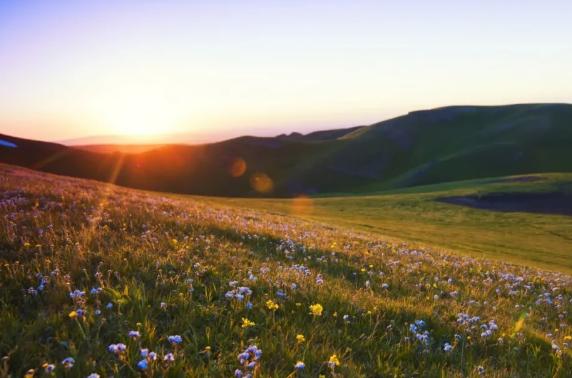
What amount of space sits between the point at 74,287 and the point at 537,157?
603 feet

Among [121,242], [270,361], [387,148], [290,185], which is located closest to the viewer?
[270,361]

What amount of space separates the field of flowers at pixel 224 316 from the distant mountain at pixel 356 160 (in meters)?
126

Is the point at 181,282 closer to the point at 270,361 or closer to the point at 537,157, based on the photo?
the point at 270,361

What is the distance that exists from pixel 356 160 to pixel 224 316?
17941cm

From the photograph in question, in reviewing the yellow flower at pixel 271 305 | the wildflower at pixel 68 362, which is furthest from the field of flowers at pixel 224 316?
the yellow flower at pixel 271 305

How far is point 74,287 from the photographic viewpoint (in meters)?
5.41

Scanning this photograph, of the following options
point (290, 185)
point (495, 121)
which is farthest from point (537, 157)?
point (290, 185)

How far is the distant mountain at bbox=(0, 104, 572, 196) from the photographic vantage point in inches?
6009

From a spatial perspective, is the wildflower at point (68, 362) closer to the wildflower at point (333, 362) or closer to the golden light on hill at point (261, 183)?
the wildflower at point (333, 362)

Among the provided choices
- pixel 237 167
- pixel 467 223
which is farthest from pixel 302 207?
pixel 237 167

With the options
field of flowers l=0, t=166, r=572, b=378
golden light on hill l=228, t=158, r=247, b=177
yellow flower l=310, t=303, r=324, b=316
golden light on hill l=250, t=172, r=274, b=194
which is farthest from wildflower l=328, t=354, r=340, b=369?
golden light on hill l=228, t=158, r=247, b=177

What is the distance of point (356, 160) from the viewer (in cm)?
18138

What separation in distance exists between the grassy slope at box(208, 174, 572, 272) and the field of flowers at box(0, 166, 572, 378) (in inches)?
1122

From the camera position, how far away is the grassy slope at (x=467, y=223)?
133ft
